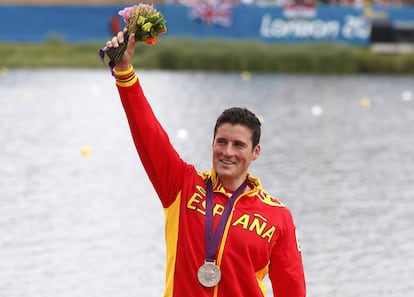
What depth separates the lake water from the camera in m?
9.88

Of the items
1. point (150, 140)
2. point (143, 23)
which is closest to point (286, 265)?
point (150, 140)

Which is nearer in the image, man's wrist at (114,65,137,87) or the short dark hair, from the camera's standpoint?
man's wrist at (114,65,137,87)

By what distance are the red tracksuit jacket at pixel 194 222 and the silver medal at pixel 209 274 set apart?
0.02 metres

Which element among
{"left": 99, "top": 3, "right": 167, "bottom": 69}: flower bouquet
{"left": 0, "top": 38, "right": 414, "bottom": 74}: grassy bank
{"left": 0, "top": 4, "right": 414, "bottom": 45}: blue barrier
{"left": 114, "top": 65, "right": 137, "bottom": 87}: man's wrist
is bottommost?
{"left": 114, "top": 65, "right": 137, "bottom": 87}: man's wrist

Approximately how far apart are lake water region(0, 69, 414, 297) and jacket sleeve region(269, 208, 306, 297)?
4472 mm

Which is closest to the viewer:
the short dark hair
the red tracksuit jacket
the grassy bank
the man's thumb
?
the man's thumb

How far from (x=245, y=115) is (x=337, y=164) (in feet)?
39.6

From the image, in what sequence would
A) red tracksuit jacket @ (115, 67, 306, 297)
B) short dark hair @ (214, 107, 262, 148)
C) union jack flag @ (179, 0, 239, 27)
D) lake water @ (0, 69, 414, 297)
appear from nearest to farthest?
1. red tracksuit jacket @ (115, 67, 306, 297)
2. short dark hair @ (214, 107, 262, 148)
3. lake water @ (0, 69, 414, 297)
4. union jack flag @ (179, 0, 239, 27)

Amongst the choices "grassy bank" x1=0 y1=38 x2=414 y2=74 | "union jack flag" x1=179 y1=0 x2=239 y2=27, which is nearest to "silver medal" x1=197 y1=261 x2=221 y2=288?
"grassy bank" x1=0 y1=38 x2=414 y2=74

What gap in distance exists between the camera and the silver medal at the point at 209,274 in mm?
4480

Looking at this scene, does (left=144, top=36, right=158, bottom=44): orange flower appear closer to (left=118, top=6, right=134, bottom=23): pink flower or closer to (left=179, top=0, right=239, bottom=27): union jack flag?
(left=118, top=6, right=134, bottom=23): pink flower

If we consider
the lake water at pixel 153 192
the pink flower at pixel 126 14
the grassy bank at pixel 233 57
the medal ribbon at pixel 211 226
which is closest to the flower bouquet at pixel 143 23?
the pink flower at pixel 126 14

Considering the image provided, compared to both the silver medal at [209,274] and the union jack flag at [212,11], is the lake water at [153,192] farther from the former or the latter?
the union jack flag at [212,11]

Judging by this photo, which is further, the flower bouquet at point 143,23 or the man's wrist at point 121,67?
the flower bouquet at point 143,23
